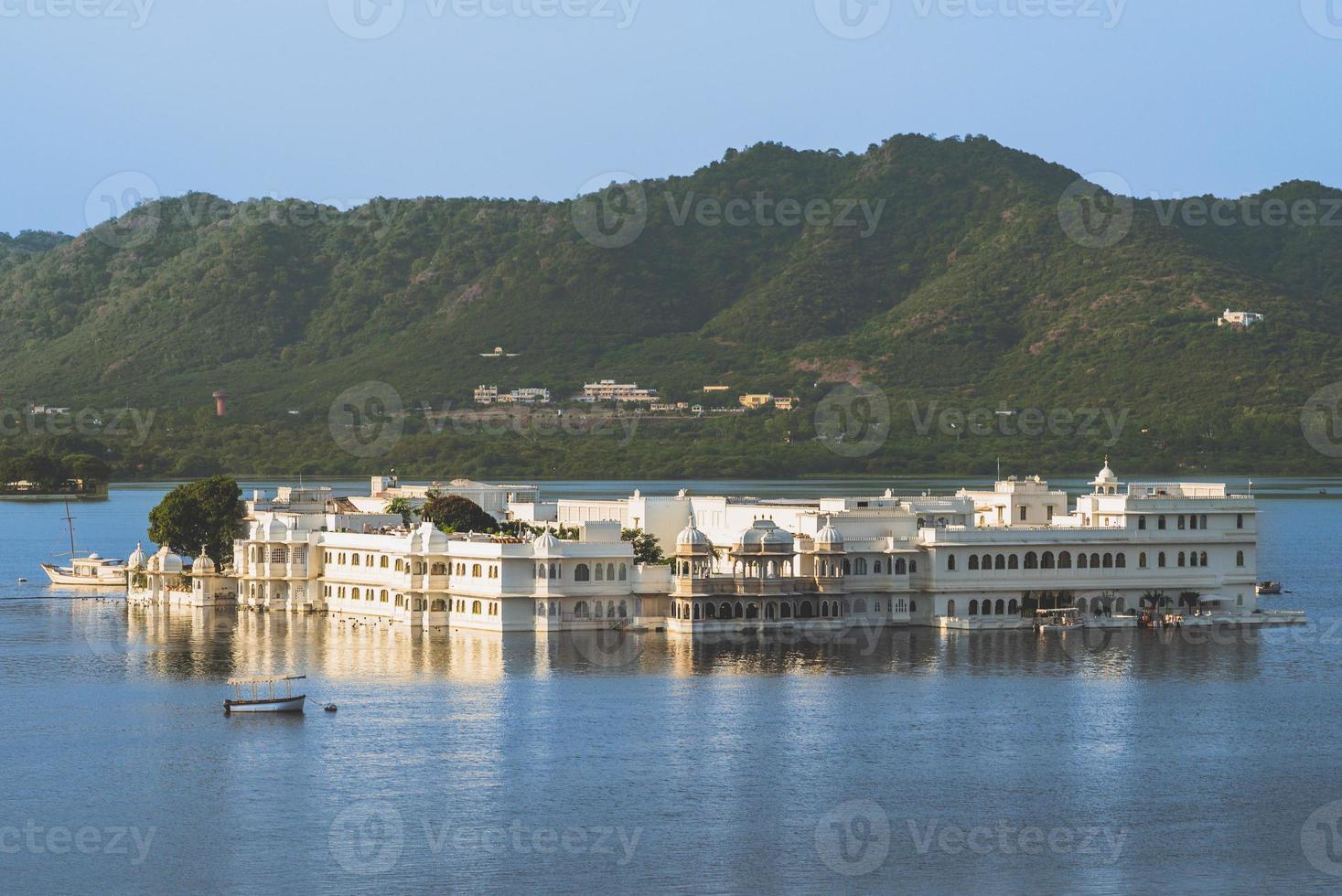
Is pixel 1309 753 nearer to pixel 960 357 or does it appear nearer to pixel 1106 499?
pixel 1106 499

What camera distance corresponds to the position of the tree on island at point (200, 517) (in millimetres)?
86375

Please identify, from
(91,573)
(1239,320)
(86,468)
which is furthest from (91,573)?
(1239,320)

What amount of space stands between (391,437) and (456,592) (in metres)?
106

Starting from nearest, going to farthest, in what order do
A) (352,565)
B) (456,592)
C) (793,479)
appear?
(456,592)
(352,565)
(793,479)

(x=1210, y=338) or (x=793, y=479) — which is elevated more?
(x=1210, y=338)

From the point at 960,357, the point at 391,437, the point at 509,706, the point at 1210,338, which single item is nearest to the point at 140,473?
the point at 391,437

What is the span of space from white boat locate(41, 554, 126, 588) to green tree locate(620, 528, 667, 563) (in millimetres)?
26581

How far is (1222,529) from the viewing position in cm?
7606

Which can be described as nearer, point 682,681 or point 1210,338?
point 682,681

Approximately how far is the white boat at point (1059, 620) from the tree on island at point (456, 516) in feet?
68.5

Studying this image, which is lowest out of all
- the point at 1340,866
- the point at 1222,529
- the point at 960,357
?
the point at 1340,866

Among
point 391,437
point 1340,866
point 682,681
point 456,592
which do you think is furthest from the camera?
point 391,437

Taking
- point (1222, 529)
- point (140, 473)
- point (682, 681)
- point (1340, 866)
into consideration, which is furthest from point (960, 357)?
point (1340, 866)

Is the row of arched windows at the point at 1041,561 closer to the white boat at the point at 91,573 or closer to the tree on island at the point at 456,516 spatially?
the tree on island at the point at 456,516
